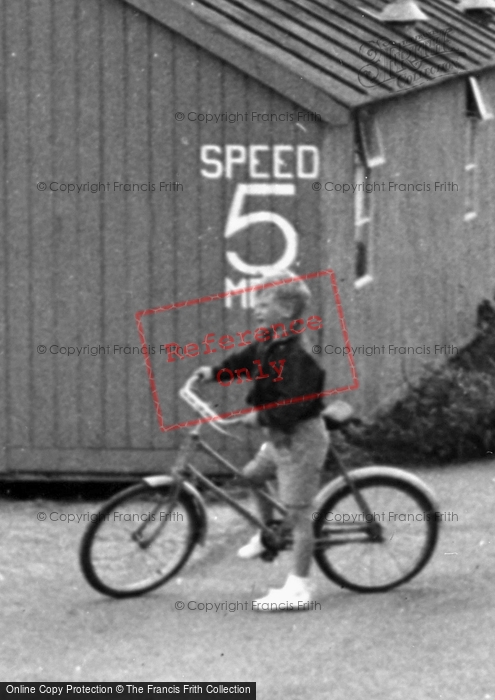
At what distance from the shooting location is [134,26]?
32.6 ft

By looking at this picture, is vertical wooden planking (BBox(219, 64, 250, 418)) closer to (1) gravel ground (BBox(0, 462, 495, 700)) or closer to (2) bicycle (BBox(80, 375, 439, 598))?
(1) gravel ground (BBox(0, 462, 495, 700))

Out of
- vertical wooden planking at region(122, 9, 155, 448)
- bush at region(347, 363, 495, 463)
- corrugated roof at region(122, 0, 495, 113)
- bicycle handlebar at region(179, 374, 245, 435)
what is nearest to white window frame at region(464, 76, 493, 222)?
corrugated roof at region(122, 0, 495, 113)

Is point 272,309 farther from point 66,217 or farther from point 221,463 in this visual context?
point 66,217

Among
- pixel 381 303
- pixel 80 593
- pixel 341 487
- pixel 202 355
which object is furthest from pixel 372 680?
pixel 381 303

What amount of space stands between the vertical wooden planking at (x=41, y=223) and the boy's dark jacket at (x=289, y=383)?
354cm

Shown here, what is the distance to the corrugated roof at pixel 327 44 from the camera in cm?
980

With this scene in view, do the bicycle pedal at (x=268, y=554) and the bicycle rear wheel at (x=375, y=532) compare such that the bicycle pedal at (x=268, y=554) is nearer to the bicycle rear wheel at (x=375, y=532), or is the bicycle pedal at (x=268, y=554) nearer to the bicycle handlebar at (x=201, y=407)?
the bicycle rear wheel at (x=375, y=532)

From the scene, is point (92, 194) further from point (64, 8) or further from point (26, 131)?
point (64, 8)

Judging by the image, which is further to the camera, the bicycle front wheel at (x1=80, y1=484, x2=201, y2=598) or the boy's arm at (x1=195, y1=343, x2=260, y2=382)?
the boy's arm at (x1=195, y1=343, x2=260, y2=382)

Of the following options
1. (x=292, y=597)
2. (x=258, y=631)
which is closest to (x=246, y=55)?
(x=292, y=597)

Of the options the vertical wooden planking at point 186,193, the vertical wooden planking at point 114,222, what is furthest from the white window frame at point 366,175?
the vertical wooden planking at point 114,222

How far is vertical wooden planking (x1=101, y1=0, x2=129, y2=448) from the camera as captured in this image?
998cm

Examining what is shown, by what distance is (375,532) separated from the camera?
23.8 ft

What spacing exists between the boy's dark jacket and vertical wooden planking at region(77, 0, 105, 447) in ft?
11.1
